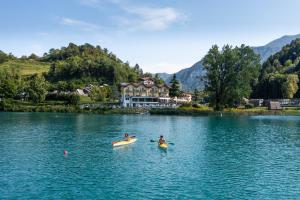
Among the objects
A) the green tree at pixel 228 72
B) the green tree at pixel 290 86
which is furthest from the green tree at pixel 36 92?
the green tree at pixel 290 86

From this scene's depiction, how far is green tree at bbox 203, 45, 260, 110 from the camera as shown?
434ft

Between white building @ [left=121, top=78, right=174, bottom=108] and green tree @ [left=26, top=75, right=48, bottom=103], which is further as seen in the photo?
white building @ [left=121, top=78, right=174, bottom=108]

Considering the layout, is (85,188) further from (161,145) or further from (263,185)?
(161,145)

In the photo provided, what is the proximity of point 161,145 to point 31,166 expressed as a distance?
66.1ft

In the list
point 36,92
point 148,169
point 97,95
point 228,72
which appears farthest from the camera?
point 97,95

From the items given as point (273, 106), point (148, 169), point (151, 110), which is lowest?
point (148, 169)

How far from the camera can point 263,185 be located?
1262 inches

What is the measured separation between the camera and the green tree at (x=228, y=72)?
132 m

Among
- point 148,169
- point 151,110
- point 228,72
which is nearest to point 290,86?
point 228,72

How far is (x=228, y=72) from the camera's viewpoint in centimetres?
13438

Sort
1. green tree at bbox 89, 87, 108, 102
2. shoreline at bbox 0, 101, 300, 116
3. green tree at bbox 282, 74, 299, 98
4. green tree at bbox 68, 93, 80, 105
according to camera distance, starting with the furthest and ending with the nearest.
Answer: green tree at bbox 282, 74, 299, 98 < green tree at bbox 89, 87, 108, 102 < green tree at bbox 68, 93, 80, 105 < shoreline at bbox 0, 101, 300, 116

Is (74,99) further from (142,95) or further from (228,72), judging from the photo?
(228,72)

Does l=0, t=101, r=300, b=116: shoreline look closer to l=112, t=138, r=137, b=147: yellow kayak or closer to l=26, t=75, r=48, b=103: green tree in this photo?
l=26, t=75, r=48, b=103: green tree

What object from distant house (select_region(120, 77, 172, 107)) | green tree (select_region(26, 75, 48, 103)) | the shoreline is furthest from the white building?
green tree (select_region(26, 75, 48, 103))
